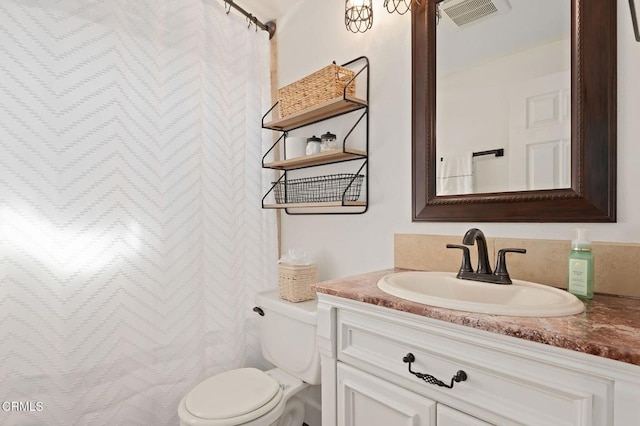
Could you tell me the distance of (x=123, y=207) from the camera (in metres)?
1.44

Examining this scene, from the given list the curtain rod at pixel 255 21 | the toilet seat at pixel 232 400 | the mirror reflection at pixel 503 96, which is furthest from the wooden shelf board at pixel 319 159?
the toilet seat at pixel 232 400

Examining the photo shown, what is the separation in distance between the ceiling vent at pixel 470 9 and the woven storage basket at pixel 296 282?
1.21 m

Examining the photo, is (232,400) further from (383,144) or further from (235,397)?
(383,144)

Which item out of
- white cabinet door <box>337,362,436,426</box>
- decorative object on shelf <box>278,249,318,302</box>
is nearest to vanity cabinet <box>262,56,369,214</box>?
decorative object on shelf <box>278,249,318,302</box>

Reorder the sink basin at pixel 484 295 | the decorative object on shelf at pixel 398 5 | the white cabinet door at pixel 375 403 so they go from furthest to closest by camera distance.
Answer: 1. the decorative object on shelf at pixel 398 5
2. the white cabinet door at pixel 375 403
3. the sink basin at pixel 484 295

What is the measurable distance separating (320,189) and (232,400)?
1.03 metres

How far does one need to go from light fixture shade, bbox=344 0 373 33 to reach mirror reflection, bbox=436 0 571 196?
324 millimetres

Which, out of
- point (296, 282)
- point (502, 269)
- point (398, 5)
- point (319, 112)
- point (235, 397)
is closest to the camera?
point (502, 269)

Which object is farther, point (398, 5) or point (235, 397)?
point (398, 5)

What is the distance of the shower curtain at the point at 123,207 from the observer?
1223mm

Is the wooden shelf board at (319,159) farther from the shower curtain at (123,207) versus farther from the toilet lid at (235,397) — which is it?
the toilet lid at (235,397)

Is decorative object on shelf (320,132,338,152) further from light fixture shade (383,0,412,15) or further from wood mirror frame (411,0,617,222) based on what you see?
wood mirror frame (411,0,617,222)

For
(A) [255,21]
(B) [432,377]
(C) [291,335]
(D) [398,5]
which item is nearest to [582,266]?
(B) [432,377]

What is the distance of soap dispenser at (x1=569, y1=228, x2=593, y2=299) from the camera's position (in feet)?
2.91
